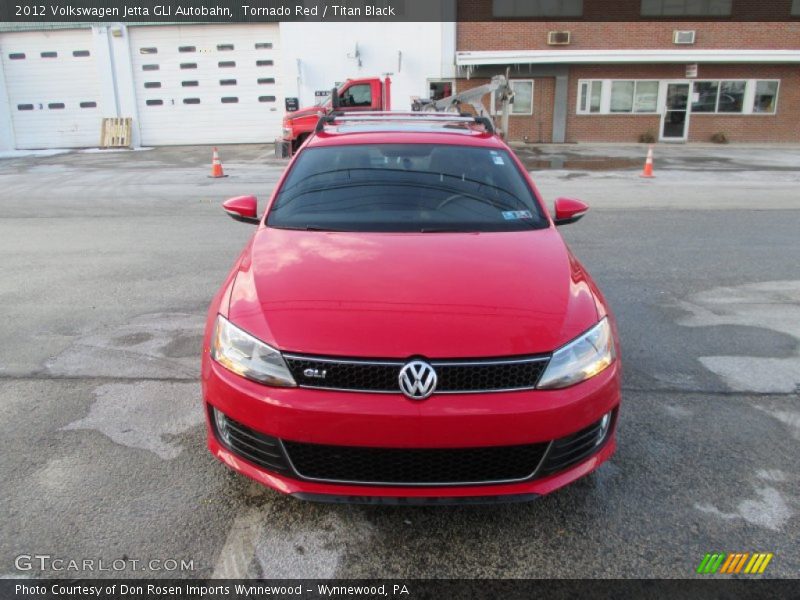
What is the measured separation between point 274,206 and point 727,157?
20854mm

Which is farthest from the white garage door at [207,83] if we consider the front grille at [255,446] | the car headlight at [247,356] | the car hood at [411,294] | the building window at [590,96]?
the front grille at [255,446]

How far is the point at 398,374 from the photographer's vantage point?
2.43m

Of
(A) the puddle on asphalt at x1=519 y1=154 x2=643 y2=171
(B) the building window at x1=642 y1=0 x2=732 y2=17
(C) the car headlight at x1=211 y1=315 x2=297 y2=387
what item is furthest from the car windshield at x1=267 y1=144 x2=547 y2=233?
(B) the building window at x1=642 y1=0 x2=732 y2=17

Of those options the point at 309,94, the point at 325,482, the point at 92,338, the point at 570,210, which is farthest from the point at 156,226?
the point at 309,94

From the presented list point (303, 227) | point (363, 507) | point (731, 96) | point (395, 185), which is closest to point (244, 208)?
point (303, 227)

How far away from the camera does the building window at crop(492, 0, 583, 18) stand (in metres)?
24.6

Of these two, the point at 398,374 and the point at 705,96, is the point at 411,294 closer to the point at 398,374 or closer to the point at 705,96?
the point at 398,374

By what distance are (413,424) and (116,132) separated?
26422mm

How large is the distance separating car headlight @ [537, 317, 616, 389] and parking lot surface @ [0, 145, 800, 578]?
2.32ft

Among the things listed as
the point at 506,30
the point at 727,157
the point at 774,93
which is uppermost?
the point at 506,30

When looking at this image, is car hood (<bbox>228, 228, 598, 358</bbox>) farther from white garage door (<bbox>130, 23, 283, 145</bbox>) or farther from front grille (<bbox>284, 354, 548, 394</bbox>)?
white garage door (<bbox>130, 23, 283, 145</bbox>)

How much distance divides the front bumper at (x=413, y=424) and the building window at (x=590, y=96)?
985 inches

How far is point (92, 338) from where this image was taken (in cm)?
492

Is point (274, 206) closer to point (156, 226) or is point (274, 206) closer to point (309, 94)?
point (156, 226)
